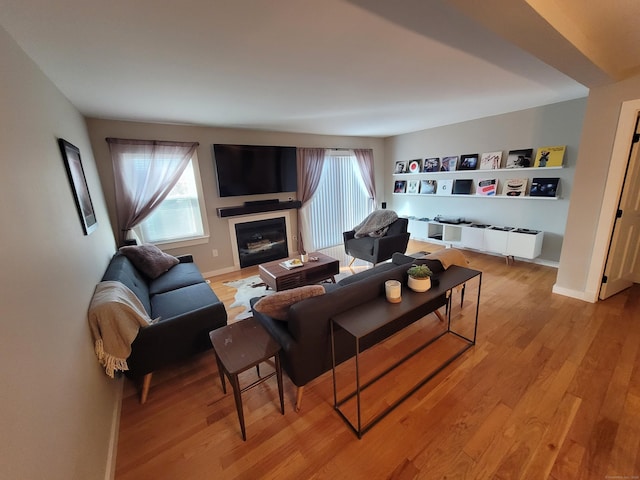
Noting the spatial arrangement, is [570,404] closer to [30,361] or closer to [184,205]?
[30,361]

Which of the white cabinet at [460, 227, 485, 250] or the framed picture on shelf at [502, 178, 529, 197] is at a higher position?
the framed picture on shelf at [502, 178, 529, 197]

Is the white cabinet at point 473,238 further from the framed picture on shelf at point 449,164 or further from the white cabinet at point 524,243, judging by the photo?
the framed picture on shelf at point 449,164

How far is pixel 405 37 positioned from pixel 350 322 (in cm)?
178

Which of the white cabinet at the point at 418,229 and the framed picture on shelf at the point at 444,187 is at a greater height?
the framed picture on shelf at the point at 444,187

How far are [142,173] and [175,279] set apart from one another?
1.64 meters

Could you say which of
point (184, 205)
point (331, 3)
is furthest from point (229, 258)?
point (331, 3)

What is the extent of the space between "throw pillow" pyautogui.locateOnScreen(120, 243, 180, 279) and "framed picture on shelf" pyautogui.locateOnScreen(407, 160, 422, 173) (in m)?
4.81

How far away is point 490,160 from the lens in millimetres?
4172

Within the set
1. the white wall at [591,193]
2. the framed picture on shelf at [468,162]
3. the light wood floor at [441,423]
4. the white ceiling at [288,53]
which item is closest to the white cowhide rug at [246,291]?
the light wood floor at [441,423]

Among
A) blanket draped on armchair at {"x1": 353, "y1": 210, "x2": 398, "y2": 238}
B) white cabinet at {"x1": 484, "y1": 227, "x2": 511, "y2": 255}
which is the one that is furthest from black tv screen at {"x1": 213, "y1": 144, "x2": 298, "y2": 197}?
white cabinet at {"x1": 484, "y1": 227, "x2": 511, "y2": 255}

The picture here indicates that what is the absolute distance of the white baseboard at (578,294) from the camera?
2742 mm

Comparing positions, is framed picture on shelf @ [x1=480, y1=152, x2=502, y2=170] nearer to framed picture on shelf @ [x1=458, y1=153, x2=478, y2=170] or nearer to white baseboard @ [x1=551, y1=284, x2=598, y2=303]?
framed picture on shelf @ [x1=458, y1=153, x2=478, y2=170]

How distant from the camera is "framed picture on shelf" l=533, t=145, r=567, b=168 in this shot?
344 cm

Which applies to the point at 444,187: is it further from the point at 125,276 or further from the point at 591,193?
the point at 125,276
